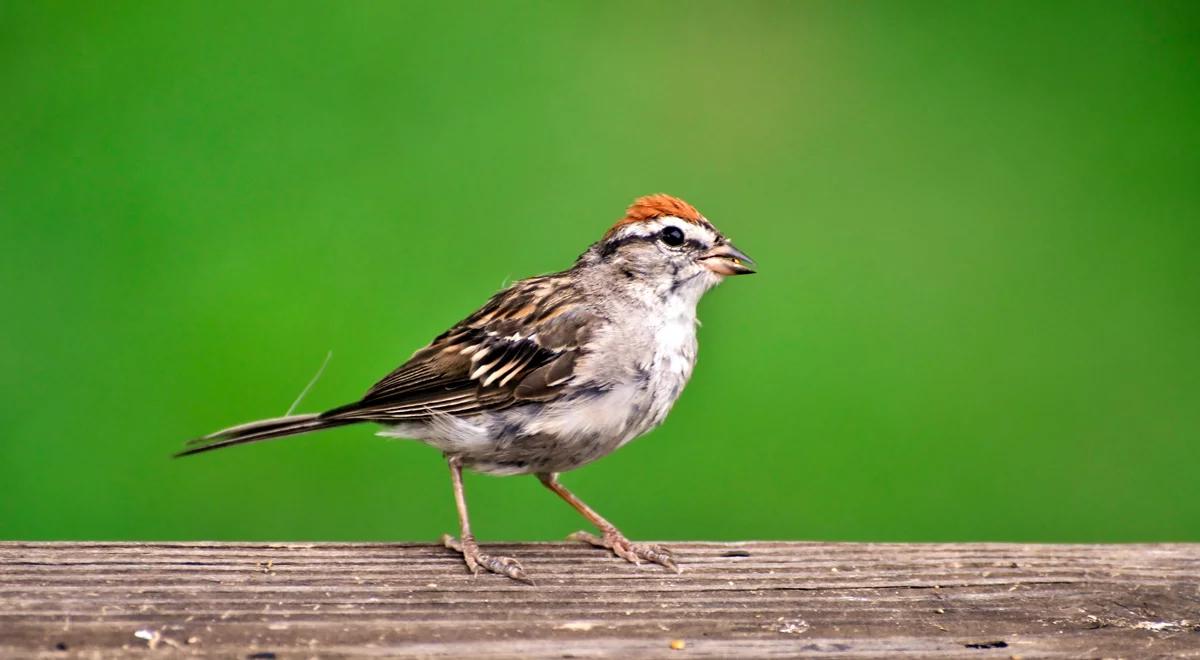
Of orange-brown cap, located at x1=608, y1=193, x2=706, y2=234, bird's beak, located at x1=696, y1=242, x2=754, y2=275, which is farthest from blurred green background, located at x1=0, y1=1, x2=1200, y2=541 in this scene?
orange-brown cap, located at x1=608, y1=193, x2=706, y2=234

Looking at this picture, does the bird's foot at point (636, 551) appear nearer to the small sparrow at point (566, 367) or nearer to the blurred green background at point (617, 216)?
the small sparrow at point (566, 367)

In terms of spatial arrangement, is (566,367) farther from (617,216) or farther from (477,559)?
(617,216)

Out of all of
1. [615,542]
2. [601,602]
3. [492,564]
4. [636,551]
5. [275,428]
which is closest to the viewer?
[601,602]

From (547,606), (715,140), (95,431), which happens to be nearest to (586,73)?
(715,140)

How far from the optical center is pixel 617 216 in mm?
7625

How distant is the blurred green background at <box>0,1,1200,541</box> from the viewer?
659 centimetres

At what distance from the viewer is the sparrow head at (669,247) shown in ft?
15.5

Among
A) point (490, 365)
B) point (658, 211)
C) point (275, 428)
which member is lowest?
point (275, 428)

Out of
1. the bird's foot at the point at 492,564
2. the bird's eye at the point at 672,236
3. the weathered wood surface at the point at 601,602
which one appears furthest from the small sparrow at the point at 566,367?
the weathered wood surface at the point at 601,602

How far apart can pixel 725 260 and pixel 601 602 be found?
1.60 m

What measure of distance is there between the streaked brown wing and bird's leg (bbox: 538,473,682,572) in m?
0.39

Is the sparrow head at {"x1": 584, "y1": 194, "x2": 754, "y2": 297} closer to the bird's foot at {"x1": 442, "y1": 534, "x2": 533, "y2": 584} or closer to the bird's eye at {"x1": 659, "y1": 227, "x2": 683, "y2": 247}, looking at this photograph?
the bird's eye at {"x1": 659, "y1": 227, "x2": 683, "y2": 247}

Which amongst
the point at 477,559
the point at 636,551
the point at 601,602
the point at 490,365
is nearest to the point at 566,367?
the point at 490,365

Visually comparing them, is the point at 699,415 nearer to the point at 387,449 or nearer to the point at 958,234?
the point at 387,449
